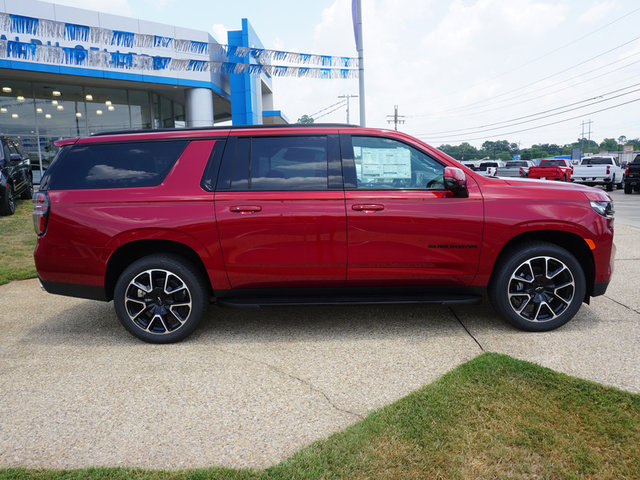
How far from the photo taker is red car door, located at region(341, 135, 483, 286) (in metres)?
4.25

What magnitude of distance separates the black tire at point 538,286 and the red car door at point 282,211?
1427 mm

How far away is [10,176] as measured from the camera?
12.5 meters

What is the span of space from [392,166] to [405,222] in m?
0.54

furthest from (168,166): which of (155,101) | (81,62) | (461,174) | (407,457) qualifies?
(155,101)

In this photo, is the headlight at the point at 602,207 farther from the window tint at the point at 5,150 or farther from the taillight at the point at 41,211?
the window tint at the point at 5,150

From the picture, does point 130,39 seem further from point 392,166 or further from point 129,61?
point 392,166

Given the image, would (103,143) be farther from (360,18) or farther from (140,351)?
(360,18)

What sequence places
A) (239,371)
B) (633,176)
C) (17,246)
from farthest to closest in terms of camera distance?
(633,176) < (17,246) < (239,371)

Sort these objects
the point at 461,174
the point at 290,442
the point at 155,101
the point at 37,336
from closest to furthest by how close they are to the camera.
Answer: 1. the point at 290,442
2. the point at 461,174
3. the point at 37,336
4. the point at 155,101

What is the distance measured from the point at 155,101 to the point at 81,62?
11771mm

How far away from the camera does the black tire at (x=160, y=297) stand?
14.2 feet

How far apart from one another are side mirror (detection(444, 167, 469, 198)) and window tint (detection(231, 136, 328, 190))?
1026 mm

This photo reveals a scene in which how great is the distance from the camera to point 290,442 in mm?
2820

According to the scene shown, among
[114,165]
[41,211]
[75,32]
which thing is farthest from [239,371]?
[75,32]
